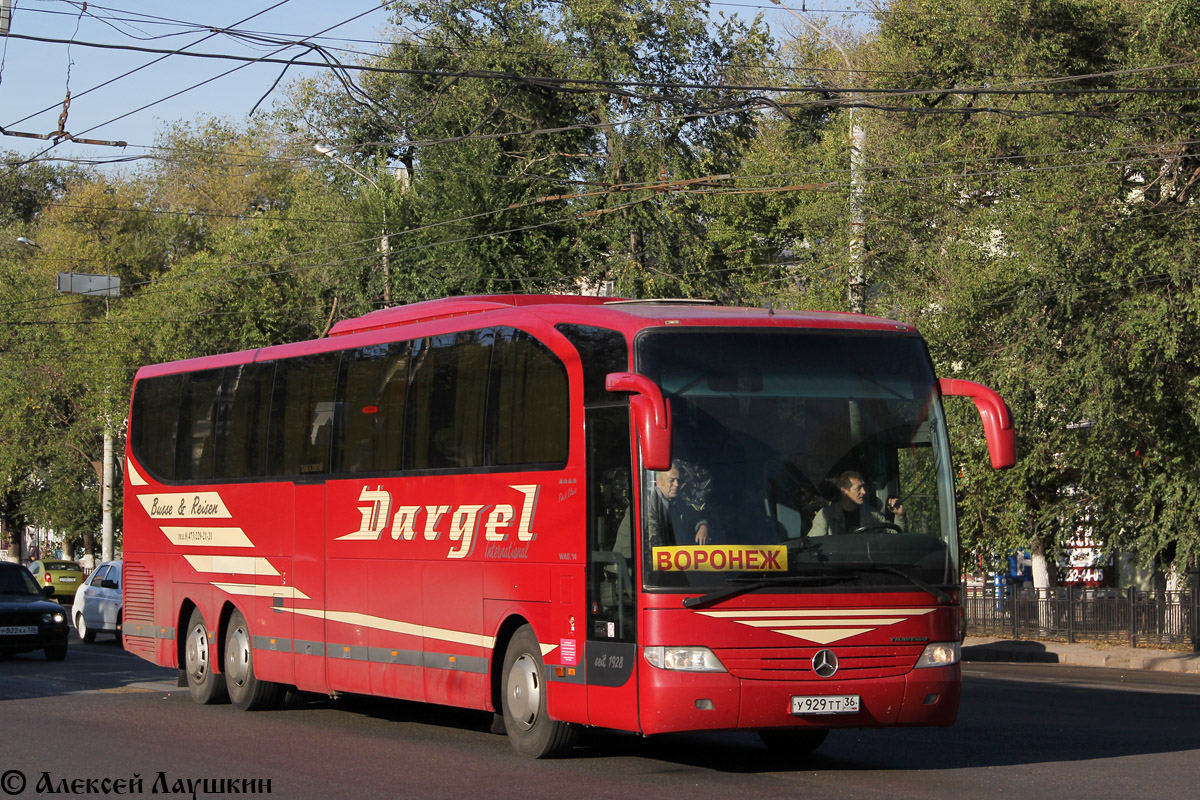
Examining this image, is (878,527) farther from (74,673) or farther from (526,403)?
(74,673)

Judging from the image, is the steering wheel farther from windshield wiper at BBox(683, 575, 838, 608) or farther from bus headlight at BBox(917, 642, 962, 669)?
bus headlight at BBox(917, 642, 962, 669)

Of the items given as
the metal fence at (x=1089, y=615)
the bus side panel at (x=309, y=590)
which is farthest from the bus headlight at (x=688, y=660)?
the metal fence at (x=1089, y=615)

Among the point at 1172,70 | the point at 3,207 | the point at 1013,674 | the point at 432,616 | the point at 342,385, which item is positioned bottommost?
the point at 1013,674

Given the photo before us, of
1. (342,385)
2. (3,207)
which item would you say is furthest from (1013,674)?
(3,207)

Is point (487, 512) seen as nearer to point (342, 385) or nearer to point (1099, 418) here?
point (342, 385)

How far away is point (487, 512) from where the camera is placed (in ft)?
40.8

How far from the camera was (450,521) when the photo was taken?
1298 centimetres

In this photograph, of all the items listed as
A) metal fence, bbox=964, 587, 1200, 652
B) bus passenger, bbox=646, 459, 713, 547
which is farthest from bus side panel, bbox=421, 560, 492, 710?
metal fence, bbox=964, 587, 1200, 652

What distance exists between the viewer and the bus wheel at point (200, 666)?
16.8 m

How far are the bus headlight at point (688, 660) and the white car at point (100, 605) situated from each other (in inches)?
775

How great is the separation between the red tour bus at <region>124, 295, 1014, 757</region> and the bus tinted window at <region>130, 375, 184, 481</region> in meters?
4.47

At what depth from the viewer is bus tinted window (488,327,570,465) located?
38.2ft

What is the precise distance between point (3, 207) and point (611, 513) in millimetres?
80165

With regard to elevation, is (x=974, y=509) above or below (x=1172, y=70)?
below
